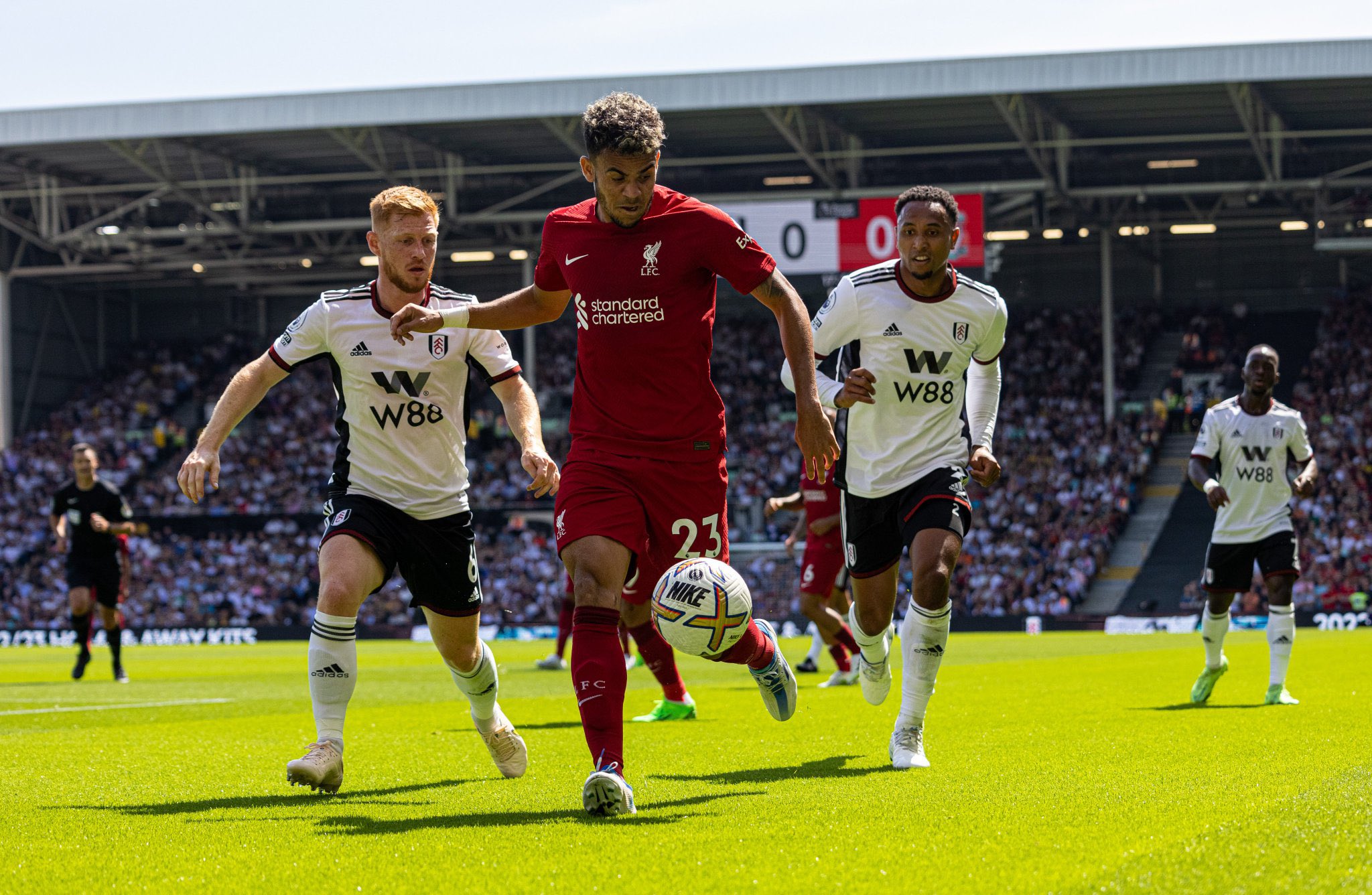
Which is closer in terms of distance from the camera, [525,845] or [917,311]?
[525,845]

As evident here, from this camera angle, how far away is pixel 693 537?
19.3 ft

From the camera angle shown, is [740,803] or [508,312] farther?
[508,312]

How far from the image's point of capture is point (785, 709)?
20.8 ft

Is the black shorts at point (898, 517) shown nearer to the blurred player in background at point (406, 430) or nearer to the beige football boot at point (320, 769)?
the blurred player in background at point (406, 430)

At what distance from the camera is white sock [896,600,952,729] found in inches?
277

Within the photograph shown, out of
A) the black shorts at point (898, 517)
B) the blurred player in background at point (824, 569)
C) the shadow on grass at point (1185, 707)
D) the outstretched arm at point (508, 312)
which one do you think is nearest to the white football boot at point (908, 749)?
the black shorts at point (898, 517)

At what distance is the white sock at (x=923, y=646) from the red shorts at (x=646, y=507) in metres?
1.52

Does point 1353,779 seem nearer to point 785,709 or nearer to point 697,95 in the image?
point 785,709

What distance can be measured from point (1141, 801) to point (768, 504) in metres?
8.27

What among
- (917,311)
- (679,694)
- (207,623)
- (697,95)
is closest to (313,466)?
(207,623)

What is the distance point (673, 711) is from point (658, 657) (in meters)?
0.70

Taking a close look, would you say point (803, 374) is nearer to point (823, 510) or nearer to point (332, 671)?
point (332, 671)

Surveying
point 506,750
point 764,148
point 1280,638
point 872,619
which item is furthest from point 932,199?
point 764,148

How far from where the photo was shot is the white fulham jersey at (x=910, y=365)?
294 inches
